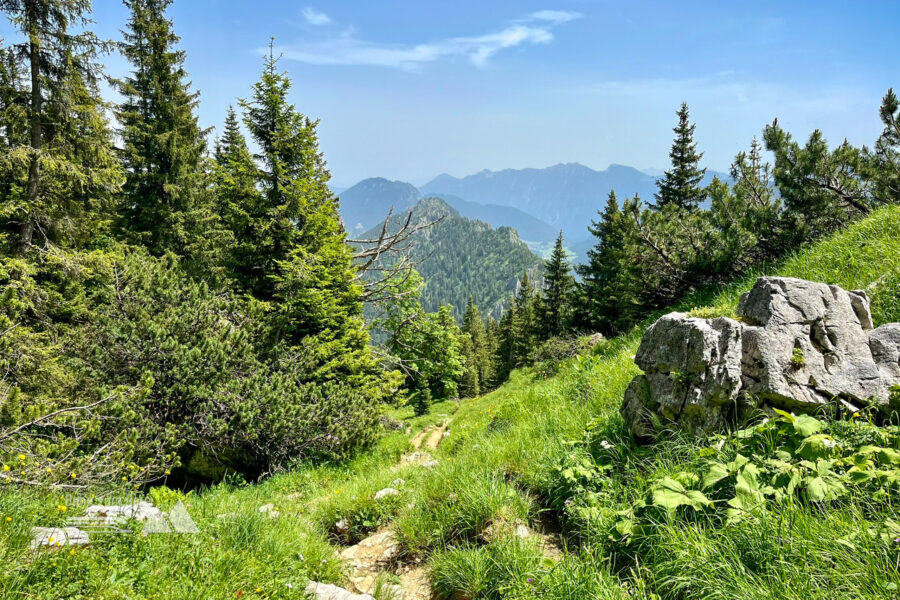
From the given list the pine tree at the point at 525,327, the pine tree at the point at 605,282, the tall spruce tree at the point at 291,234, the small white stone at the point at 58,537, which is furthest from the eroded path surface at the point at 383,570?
the pine tree at the point at 525,327

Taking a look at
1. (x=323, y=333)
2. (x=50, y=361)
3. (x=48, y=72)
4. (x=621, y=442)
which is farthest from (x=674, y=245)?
(x=48, y=72)

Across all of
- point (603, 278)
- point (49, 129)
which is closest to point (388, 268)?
point (49, 129)

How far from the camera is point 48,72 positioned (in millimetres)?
9633

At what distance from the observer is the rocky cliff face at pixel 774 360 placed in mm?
3420

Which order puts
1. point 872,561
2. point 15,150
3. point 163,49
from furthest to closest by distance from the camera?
point 163,49 → point 15,150 → point 872,561

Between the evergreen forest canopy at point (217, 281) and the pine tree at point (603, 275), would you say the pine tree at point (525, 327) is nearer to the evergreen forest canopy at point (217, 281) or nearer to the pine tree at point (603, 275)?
the pine tree at point (603, 275)

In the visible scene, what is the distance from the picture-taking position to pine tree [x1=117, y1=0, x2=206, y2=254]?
1581 centimetres

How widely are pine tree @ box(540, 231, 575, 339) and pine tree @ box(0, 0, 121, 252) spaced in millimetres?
31320

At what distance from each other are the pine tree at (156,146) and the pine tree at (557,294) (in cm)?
2800

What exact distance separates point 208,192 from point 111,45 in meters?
8.84

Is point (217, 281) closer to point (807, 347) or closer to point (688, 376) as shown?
point (688, 376)

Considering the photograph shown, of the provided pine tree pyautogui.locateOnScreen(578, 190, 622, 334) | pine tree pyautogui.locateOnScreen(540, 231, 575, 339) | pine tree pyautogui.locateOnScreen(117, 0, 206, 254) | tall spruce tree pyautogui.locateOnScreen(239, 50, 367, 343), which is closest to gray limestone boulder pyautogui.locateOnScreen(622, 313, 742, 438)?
tall spruce tree pyautogui.locateOnScreen(239, 50, 367, 343)

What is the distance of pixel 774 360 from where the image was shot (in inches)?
140

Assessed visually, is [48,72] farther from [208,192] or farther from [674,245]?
[674,245]
